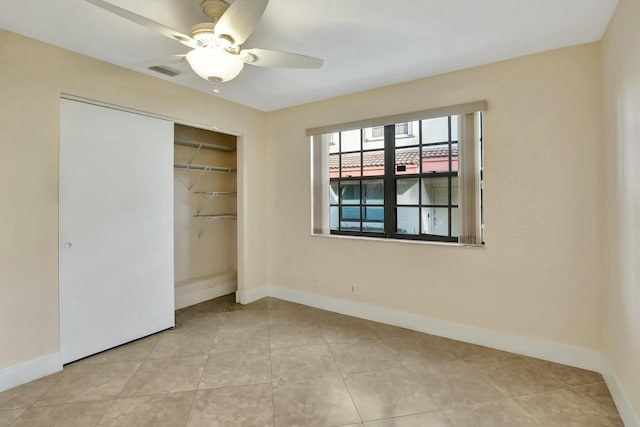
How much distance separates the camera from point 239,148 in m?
4.08

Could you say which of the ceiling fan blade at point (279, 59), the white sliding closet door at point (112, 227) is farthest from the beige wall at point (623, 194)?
the white sliding closet door at point (112, 227)

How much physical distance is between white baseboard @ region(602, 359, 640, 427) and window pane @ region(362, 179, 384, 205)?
7.57 feet

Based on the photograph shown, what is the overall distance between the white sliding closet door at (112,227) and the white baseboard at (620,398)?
12.1 ft

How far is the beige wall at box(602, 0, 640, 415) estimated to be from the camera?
5.64ft

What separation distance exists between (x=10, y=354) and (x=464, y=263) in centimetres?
372

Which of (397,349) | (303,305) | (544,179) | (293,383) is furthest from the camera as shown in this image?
(303,305)

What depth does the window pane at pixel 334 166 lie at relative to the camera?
3970 mm

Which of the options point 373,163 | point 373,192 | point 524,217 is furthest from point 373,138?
point 524,217

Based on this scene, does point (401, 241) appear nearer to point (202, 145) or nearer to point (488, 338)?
point (488, 338)

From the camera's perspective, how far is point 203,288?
13.9 feet

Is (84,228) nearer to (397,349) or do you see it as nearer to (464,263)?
(397,349)

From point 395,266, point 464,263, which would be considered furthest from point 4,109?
point 464,263

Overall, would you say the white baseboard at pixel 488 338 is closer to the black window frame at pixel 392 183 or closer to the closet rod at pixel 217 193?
the black window frame at pixel 392 183

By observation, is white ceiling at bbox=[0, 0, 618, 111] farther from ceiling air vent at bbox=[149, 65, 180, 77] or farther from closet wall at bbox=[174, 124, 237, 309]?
closet wall at bbox=[174, 124, 237, 309]
